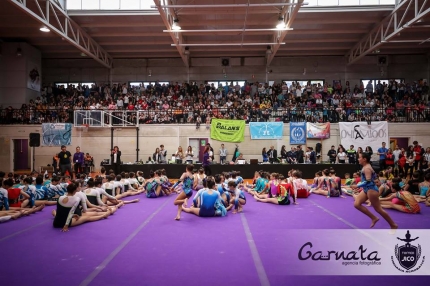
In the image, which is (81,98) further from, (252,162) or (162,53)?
(252,162)

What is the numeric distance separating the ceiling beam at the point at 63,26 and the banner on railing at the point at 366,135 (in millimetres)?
17945

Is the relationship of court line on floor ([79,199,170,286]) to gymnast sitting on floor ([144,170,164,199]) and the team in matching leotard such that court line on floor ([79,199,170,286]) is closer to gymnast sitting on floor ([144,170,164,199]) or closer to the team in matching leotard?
the team in matching leotard

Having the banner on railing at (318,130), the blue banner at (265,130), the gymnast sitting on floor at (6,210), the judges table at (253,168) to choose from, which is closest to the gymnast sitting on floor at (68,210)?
the gymnast sitting on floor at (6,210)

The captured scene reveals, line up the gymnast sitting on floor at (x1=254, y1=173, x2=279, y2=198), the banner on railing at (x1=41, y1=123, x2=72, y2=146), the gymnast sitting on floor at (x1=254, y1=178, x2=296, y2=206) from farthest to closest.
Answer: the banner on railing at (x1=41, y1=123, x2=72, y2=146) → the gymnast sitting on floor at (x1=254, y1=173, x2=279, y2=198) → the gymnast sitting on floor at (x1=254, y1=178, x2=296, y2=206)

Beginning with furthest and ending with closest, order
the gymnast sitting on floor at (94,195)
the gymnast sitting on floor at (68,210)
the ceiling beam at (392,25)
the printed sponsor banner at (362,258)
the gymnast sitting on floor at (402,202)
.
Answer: the ceiling beam at (392,25) < the gymnast sitting on floor at (402,202) < the gymnast sitting on floor at (94,195) < the gymnast sitting on floor at (68,210) < the printed sponsor banner at (362,258)

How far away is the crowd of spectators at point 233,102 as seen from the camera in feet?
77.9

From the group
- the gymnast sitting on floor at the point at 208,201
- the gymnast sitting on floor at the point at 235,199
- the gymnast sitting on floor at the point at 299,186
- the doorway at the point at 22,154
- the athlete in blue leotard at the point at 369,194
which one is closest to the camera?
the athlete in blue leotard at the point at 369,194

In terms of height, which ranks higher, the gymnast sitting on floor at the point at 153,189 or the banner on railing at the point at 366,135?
the banner on railing at the point at 366,135

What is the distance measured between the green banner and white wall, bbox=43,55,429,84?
827cm

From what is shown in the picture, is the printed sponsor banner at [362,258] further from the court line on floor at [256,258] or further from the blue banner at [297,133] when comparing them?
the blue banner at [297,133]

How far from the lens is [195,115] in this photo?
24469mm

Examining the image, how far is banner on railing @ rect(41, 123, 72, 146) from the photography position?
76.9ft

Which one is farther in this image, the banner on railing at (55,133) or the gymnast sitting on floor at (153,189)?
the banner on railing at (55,133)

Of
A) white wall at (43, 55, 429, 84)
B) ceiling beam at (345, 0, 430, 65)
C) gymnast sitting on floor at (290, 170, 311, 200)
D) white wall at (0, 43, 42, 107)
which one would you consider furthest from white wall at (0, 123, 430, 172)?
gymnast sitting on floor at (290, 170, 311, 200)
